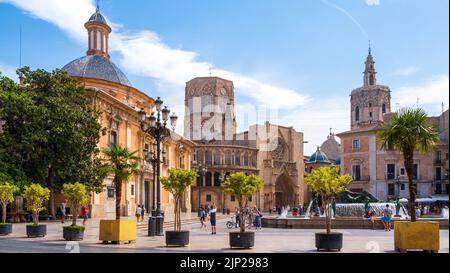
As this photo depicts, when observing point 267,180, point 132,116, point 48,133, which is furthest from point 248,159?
point 48,133

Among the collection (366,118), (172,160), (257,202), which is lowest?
(257,202)

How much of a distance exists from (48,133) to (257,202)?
44.0 m

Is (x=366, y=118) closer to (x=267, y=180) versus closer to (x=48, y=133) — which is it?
(x=267, y=180)

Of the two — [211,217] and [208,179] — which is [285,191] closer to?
[208,179]

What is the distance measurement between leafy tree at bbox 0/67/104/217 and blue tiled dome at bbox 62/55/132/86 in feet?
34.3

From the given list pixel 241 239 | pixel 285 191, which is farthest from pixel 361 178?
pixel 241 239

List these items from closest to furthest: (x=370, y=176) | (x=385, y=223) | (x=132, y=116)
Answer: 1. (x=385, y=223)
2. (x=132, y=116)
3. (x=370, y=176)

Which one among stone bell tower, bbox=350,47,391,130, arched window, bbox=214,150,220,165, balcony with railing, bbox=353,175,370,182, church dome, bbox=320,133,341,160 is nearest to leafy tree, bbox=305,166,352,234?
balcony with railing, bbox=353,175,370,182

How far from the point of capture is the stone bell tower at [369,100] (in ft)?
290

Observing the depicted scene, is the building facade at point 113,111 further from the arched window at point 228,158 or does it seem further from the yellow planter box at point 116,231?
the arched window at point 228,158

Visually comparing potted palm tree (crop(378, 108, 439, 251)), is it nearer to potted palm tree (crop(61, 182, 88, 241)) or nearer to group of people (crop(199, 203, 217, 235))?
potted palm tree (crop(61, 182, 88, 241))

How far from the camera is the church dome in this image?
4250 inches

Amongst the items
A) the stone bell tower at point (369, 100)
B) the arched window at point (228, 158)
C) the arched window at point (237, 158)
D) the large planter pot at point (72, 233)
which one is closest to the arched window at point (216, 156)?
the arched window at point (228, 158)

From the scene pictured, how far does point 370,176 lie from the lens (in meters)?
62.2
